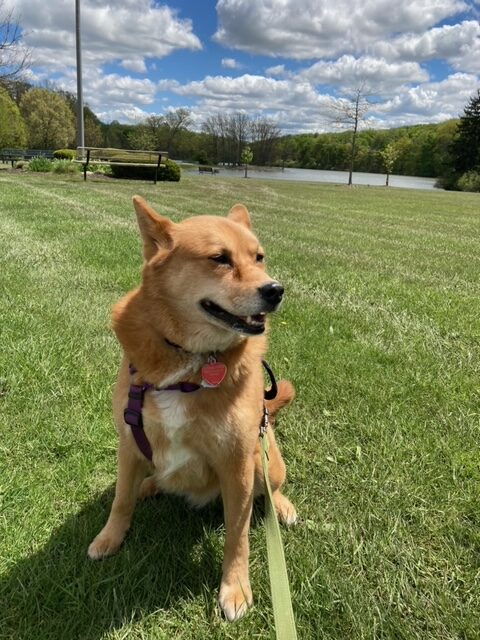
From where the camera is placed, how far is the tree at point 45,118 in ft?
205

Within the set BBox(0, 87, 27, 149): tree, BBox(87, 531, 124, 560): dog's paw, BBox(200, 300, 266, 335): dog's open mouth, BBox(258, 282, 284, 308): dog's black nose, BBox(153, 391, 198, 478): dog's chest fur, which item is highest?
BBox(0, 87, 27, 149): tree

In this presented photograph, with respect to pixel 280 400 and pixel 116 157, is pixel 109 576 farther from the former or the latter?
pixel 116 157

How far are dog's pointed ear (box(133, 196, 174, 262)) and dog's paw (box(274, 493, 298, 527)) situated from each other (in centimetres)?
139

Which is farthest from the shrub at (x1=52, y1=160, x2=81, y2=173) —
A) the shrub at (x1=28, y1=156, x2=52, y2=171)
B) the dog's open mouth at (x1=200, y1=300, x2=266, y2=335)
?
the dog's open mouth at (x1=200, y1=300, x2=266, y2=335)

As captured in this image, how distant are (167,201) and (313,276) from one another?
373 inches

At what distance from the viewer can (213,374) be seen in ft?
6.75

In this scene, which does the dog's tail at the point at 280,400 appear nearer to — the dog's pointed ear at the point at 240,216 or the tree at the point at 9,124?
the dog's pointed ear at the point at 240,216

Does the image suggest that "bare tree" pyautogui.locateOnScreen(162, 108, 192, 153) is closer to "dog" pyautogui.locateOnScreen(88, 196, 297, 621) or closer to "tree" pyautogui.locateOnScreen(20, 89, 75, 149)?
"tree" pyautogui.locateOnScreen(20, 89, 75, 149)

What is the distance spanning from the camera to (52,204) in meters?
12.5

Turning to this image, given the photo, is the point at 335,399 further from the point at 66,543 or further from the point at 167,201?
the point at 167,201

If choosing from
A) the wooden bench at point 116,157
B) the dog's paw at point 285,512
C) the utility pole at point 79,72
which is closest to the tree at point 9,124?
the utility pole at point 79,72

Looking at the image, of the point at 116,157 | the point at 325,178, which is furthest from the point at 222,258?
the point at 325,178

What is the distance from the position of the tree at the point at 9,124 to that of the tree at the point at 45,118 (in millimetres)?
15033

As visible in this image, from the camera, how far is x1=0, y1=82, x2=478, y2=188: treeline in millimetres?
63406
